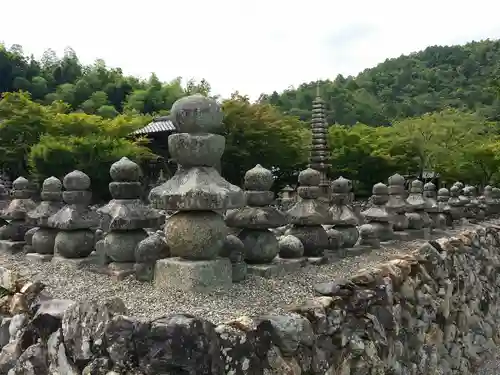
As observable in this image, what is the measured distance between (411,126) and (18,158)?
20125 mm

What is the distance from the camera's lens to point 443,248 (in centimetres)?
575

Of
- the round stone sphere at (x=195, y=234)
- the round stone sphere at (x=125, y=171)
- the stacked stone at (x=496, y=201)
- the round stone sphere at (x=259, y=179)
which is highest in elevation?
the round stone sphere at (x=125, y=171)

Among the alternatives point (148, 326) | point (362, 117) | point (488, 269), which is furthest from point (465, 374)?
point (362, 117)

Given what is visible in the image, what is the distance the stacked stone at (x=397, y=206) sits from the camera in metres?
6.73

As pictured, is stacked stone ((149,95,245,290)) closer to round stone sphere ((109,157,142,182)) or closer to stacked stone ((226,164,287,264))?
stacked stone ((226,164,287,264))

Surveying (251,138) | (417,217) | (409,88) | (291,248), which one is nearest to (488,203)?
(417,217)

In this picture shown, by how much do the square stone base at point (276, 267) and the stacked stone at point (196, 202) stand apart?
1.54 ft

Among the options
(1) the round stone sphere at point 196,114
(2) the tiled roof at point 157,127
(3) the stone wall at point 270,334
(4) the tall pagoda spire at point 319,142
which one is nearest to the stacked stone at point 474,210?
(3) the stone wall at point 270,334

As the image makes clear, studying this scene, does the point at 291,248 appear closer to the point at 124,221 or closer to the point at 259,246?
the point at 259,246

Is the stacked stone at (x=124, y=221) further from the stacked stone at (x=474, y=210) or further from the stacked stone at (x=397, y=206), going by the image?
the stacked stone at (x=474, y=210)

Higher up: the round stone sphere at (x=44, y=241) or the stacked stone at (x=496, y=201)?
the round stone sphere at (x=44, y=241)

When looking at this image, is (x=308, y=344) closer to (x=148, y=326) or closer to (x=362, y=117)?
(x=148, y=326)

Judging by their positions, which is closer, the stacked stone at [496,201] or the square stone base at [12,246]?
the square stone base at [12,246]

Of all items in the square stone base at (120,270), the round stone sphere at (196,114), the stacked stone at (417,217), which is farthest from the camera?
the stacked stone at (417,217)
